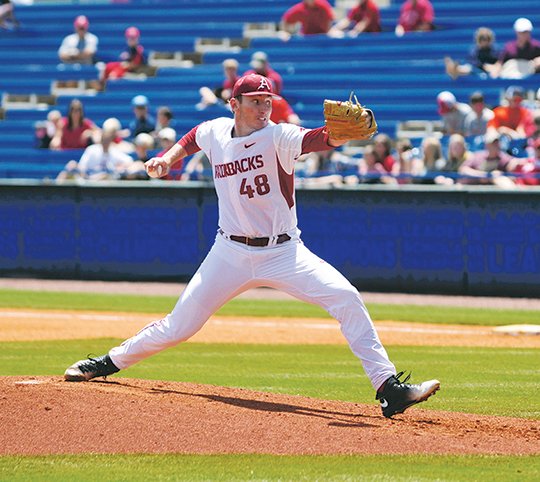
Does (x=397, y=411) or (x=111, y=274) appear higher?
(x=397, y=411)

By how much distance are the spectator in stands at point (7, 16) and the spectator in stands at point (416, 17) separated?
8.67m

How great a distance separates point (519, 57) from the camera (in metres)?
19.3

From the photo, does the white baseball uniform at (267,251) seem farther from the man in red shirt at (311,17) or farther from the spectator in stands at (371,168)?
the man in red shirt at (311,17)

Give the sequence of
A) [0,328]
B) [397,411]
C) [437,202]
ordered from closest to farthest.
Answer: [397,411], [0,328], [437,202]

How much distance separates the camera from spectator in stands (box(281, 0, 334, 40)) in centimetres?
2211

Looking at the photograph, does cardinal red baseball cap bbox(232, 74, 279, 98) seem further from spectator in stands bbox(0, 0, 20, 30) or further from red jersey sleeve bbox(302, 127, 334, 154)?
spectator in stands bbox(0, 0, 20, 30)

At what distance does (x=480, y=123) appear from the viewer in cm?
1789

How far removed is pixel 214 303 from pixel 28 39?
1873cm

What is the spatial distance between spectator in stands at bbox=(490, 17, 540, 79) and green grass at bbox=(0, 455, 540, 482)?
43.8 feet

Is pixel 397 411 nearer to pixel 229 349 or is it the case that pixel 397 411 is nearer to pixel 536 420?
pixel 536 420

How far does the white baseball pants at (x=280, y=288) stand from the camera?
7445mm

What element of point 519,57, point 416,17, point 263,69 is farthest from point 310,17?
point 519,57

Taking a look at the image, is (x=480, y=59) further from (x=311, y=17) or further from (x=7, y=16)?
(x=7, y=16)

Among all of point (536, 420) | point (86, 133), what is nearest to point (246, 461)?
point (536, 420)
